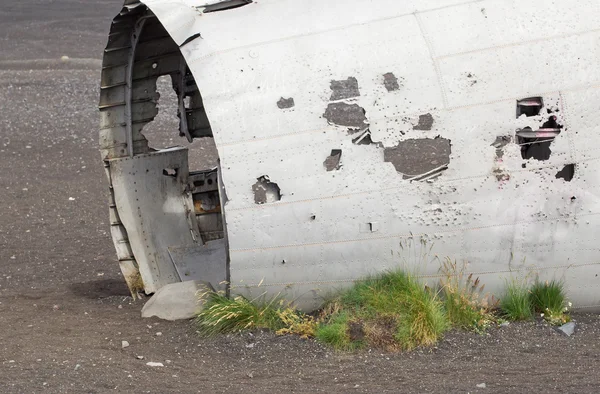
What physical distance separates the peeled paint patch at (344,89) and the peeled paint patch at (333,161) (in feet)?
1.60

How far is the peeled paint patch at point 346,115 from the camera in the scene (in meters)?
9.57

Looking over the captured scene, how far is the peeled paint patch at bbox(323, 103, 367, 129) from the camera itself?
9570 mm

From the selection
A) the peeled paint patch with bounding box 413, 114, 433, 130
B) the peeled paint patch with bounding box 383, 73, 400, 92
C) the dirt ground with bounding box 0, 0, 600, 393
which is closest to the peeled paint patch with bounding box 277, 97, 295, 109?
the peeled paint patch with bounding box 383, 73, 400, 92

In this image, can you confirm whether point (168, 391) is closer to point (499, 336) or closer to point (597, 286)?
point (499, 336)

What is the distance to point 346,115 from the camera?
959 centimetres

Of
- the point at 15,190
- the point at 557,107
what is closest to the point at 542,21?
the point at 557,107

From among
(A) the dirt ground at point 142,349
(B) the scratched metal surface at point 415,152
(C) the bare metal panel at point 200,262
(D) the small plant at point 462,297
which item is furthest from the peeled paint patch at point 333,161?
(C) the bare metal panel at point 200,262

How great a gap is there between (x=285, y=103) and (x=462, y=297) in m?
2.34

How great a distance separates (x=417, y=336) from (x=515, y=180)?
5.28ft

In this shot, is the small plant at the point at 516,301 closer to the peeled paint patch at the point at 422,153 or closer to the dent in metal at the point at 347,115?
the peeled paint patch at the point at 422,153

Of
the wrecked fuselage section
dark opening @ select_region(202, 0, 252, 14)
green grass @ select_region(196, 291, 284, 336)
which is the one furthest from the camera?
the wrecked fuselage section

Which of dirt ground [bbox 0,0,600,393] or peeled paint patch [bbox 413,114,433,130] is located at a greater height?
peeled paint patch [bbox 413,114,433,130]

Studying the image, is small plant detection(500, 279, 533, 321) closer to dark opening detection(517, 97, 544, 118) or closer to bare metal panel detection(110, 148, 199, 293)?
dark opening detection(517, 97, 544, 118)

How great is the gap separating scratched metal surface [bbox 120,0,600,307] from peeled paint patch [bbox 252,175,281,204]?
1.6 inches
